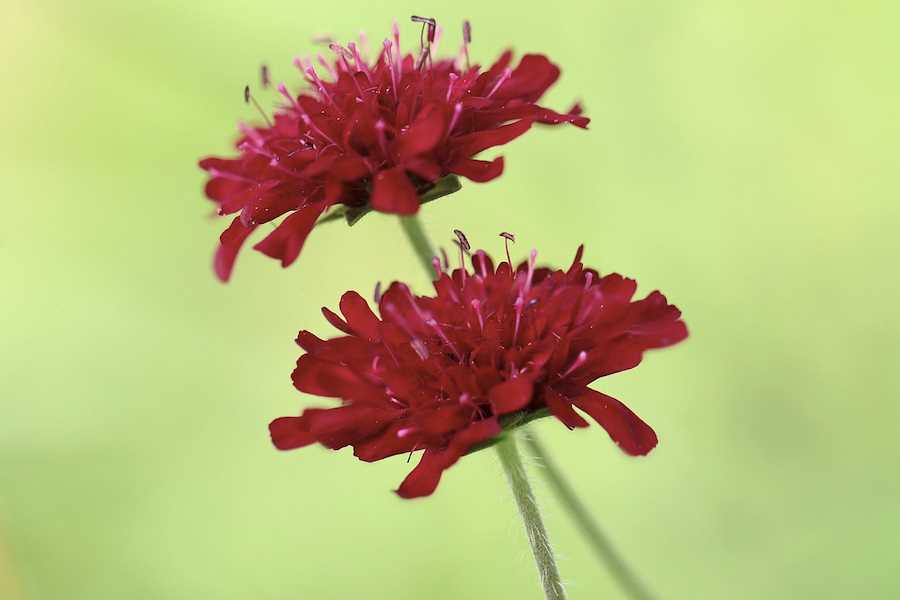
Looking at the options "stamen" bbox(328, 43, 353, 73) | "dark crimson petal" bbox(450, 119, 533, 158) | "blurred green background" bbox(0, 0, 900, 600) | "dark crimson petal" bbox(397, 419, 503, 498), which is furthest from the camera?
"blurred green background" bbox(0, 0, 900, 600)

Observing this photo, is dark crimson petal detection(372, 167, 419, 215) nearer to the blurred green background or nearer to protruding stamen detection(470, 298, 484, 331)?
protruding stamen detection(470, 298, 484, 331)

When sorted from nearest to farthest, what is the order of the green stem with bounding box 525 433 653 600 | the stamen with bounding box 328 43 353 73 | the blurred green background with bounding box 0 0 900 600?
1. the stamen with bounding box 328 43 353 73
2. the green stem with bounding box 525 433 653 600
3. the blurred green background with bounding box 0 0 900 600

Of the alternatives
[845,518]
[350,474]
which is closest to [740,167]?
[845,518]

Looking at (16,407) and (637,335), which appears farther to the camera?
(16,407)

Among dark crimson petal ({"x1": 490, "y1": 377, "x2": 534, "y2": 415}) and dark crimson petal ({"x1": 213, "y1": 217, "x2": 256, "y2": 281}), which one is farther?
dark crimson petal ({"x1": 213, "y1": 217, "x2": 256, "y2": 281})

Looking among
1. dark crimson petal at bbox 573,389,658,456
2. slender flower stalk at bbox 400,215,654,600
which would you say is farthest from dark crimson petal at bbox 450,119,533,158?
dark crimson petal at bbox 573,389,658,456

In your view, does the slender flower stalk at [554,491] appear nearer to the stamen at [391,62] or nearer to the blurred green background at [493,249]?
the stamen at [391,62]

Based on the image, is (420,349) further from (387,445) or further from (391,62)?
(391,62)

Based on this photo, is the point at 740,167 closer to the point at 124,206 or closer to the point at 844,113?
the point at 844,113

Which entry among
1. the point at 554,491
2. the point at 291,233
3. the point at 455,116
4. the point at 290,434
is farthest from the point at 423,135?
the point at 554,491
